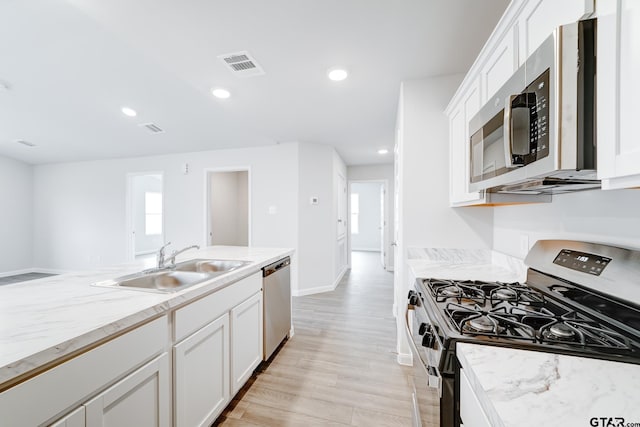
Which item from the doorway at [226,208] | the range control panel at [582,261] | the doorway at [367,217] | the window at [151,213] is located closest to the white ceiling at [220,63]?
the doorway at [226,208]

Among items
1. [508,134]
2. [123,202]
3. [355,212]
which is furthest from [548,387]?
[355,212]

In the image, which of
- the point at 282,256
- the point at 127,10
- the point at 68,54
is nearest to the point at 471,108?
the point at 282,256

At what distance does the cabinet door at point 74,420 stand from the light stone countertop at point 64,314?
19cm

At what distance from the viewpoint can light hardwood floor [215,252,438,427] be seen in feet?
5.54

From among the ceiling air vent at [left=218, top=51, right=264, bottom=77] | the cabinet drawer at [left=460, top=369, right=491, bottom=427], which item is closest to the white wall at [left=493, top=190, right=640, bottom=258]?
the cabinet drawer at [left=460, top=369, right=491, bottom=427]

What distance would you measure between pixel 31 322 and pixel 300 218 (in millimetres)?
3428

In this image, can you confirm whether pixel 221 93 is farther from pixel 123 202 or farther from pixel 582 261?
pixel 123 202

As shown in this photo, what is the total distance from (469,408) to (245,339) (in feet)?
5.14

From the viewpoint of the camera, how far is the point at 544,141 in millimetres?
778

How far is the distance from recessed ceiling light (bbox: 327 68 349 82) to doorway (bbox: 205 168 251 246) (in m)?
3.10

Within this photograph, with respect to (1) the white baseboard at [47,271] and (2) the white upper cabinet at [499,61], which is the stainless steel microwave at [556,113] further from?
(1) the white baseboard at [47,271]

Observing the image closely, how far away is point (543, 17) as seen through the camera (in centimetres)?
94

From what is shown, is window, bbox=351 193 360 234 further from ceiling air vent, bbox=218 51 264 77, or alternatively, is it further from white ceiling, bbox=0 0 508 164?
ceiling air vent, bbox=218 51 264 77

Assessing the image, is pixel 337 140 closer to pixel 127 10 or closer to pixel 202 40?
pixel 202 40
